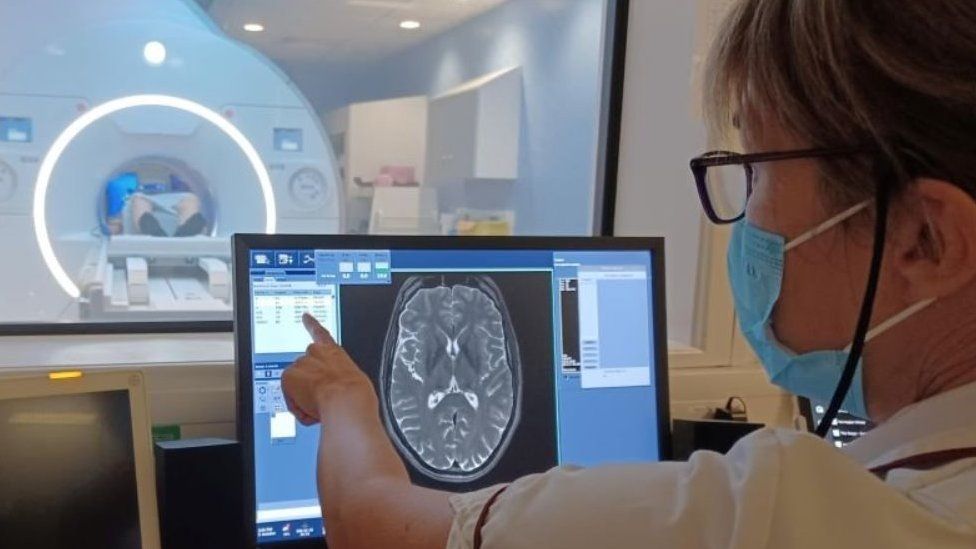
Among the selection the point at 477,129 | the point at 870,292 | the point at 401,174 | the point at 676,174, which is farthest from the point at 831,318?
the point at 477,129

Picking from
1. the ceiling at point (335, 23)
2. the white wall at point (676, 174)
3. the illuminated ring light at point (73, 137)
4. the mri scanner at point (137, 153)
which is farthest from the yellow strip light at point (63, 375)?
the ceiling at point (335, 23)

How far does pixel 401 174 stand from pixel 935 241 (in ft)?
5.73

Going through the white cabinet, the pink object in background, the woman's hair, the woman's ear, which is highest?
the white cabinet

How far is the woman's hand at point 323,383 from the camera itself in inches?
41.9

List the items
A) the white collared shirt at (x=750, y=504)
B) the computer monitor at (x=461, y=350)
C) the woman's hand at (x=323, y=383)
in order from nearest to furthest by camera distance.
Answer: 1. the white collared shirt at (x=750, y=504)
2. the woman's hand at (x=323, y=383)
3. the computer monitor at (x=461, y=350)

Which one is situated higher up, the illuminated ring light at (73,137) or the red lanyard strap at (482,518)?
the illuminated ring light at (73,137)

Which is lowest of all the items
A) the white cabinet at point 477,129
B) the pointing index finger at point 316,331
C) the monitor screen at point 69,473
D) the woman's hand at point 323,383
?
the monitor screen at point 69,473

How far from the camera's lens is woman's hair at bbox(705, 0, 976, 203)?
71 cm

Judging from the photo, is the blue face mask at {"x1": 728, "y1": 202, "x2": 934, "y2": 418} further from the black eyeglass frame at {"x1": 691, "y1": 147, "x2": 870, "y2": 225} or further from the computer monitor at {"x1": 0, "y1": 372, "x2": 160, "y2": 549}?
the computer monitor at {"x1": 0, "y1": 372, "x2": 160, "y2": 549}

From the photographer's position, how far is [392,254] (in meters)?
1.34

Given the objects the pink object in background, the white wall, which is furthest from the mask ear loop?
the pink object in background

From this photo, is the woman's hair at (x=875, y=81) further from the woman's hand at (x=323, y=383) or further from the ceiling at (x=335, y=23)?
the ceiling at (x=335, y=23)

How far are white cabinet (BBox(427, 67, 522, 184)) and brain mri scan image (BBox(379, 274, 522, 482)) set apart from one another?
1.11m

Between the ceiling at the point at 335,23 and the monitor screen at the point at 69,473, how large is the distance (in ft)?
3.73
